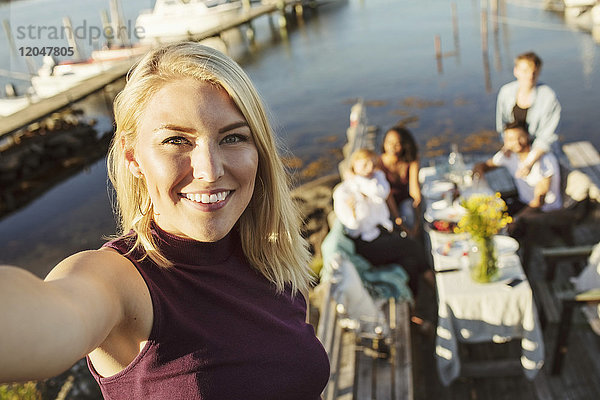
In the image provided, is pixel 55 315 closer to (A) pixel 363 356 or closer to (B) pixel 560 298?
(A) pixel 363 356

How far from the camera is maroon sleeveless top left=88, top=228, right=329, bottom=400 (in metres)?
1.11

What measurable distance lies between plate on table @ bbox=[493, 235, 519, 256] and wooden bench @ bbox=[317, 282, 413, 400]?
Answer: 3.46ft

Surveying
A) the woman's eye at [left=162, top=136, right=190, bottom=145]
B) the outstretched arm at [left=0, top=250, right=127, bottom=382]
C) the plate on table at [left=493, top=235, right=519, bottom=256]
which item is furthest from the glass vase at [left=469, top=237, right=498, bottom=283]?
the outstretched arm at [left=0, top=250, right=127, bottom=382]

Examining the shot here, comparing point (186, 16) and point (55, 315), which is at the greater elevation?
point (186, 16)

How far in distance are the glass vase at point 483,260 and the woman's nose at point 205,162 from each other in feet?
10.3

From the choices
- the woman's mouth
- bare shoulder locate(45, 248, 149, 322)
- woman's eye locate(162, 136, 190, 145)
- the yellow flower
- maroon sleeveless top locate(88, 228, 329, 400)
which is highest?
woman's eye locate(162, 136, 190, 145)

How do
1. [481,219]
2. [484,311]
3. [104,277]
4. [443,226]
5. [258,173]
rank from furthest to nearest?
[443,226] < [484,311] < [481,219] < [258,173] < [104,277]

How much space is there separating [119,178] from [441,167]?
218 inches

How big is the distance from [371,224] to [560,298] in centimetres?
189

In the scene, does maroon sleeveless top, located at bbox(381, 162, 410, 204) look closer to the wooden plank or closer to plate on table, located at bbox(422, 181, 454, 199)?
plate on table, located at bbox(422, 181, 454, 199)

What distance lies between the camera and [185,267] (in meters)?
1.26

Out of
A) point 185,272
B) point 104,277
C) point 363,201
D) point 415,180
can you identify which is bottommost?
point 415,180

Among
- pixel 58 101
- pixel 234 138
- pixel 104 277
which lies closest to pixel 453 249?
pixel 234 138

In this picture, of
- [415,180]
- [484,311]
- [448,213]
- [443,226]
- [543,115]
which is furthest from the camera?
[415,180]
